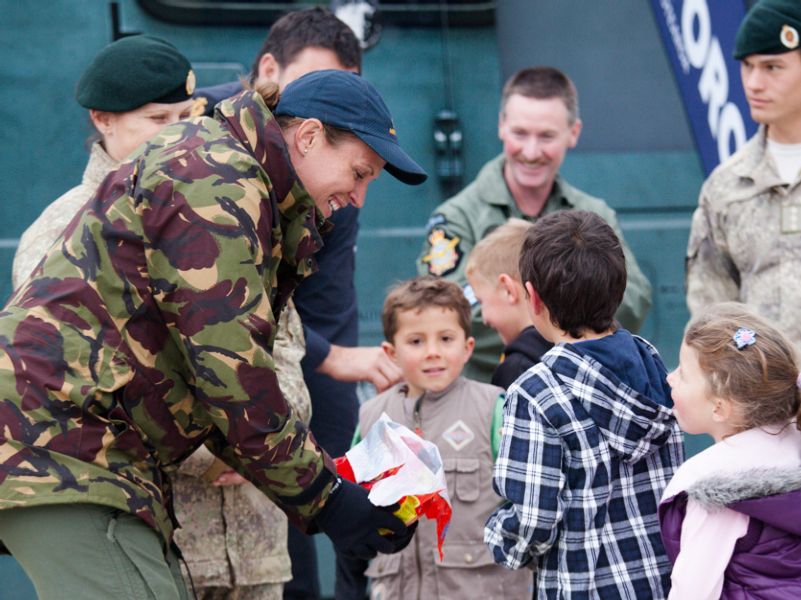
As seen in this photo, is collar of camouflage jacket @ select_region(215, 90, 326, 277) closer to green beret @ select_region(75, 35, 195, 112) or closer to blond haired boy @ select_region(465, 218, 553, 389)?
green beret @ select_region(75, 35, 195, 112)

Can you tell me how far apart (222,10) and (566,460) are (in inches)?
84.3

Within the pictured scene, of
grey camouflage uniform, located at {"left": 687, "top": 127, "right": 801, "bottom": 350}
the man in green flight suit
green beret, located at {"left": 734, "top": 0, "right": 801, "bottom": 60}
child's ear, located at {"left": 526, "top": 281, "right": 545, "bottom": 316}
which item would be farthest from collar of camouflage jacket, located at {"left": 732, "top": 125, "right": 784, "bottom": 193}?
child's ear, located at {"left": 526, "top": 281, "right": 545, "bottom": 316}

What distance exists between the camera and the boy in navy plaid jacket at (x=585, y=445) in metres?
2.74

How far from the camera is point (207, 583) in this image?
10.6ft

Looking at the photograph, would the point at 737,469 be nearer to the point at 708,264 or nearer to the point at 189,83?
the point at 708,264

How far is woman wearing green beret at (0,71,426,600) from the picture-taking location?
233 centimetres

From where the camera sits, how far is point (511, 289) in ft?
11.6

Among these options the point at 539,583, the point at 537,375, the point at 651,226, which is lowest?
the point at 539,583

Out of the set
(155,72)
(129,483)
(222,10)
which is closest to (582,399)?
(129,483)

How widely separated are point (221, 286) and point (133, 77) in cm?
119

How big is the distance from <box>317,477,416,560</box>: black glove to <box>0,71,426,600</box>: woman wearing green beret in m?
0.15

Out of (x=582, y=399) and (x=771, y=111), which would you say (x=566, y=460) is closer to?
(x=582, y=399)

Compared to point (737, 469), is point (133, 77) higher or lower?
higher

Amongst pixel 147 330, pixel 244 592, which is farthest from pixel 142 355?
pixel 244 592
